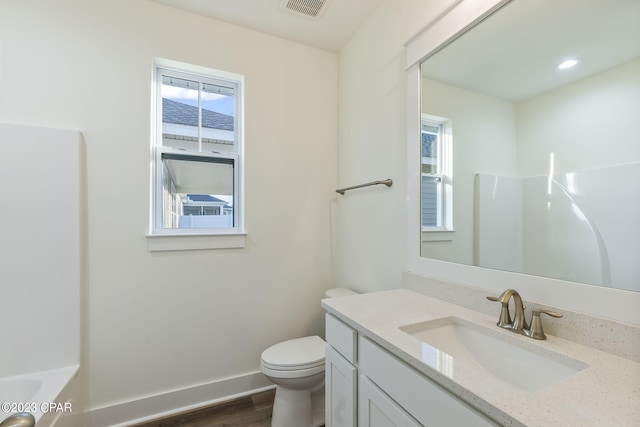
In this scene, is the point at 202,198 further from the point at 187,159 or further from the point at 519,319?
the point at 519,319

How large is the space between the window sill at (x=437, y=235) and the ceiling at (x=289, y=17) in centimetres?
147

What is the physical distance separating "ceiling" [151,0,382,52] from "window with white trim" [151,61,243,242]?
0.36m

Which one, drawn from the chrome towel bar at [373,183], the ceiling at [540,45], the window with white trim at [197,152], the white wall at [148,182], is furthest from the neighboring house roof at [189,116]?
the ceiling at [540,45]

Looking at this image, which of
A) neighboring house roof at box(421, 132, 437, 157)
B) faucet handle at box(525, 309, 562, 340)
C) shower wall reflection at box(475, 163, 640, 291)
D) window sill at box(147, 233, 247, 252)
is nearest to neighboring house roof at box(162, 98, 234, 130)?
window sill at box(147, 233, 247, 252)

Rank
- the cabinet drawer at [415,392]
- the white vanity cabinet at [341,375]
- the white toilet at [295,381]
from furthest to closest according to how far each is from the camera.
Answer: the white toilet at [295,381] → the white vanity cabinet at [341,375] → the cabinet drawer at [415,392]

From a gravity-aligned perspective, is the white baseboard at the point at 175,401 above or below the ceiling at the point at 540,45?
below

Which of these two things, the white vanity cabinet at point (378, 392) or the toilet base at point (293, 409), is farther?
the toilet base at point (293, 409)

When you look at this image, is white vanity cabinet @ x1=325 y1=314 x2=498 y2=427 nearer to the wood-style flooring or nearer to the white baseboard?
the wood-style flooring

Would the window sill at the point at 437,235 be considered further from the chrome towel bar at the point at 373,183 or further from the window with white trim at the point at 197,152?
the window with white trim at the point at 197,152

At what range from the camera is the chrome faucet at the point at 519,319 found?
→ 823 mm

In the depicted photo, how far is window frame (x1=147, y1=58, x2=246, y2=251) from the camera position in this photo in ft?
5.68

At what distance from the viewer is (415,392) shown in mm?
734

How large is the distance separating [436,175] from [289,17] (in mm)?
1447

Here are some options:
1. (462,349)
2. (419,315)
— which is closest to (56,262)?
(419,315)
